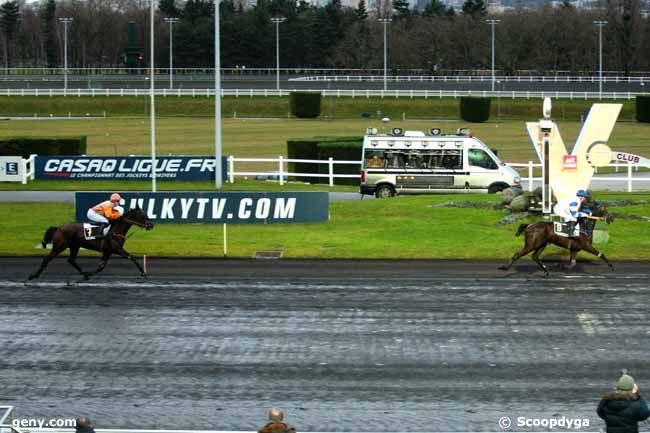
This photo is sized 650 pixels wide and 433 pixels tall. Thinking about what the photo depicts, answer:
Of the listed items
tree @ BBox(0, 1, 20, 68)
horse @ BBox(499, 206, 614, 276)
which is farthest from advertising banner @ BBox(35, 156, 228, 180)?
tree @ BBox(0, 1, 20, 68)

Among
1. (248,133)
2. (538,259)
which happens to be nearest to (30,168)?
(538,259)

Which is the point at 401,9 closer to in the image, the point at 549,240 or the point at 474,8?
the point at 474,8

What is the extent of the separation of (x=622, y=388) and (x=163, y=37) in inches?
5686

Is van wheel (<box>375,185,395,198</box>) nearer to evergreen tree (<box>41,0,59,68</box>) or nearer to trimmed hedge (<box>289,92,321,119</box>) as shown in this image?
trimmed hedge (<box>289,92,321,119</box>)

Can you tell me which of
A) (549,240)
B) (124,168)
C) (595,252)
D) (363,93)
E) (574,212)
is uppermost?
(363,93)

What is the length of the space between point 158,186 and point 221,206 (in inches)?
451

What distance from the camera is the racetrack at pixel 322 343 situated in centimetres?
1362

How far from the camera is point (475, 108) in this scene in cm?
8238

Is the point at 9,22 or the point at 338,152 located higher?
the point at 9,22

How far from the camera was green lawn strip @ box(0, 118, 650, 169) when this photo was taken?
59.7 meters

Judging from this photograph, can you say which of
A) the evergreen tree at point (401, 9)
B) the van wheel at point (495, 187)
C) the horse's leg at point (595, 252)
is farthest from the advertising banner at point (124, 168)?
the evergreen tree at point (401, 9)

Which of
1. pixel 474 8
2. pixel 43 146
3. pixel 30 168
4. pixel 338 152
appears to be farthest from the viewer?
pixel 474 8

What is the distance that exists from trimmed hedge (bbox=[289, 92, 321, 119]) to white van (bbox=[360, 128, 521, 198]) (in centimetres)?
5104

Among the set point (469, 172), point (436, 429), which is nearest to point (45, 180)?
point (469, 172)
